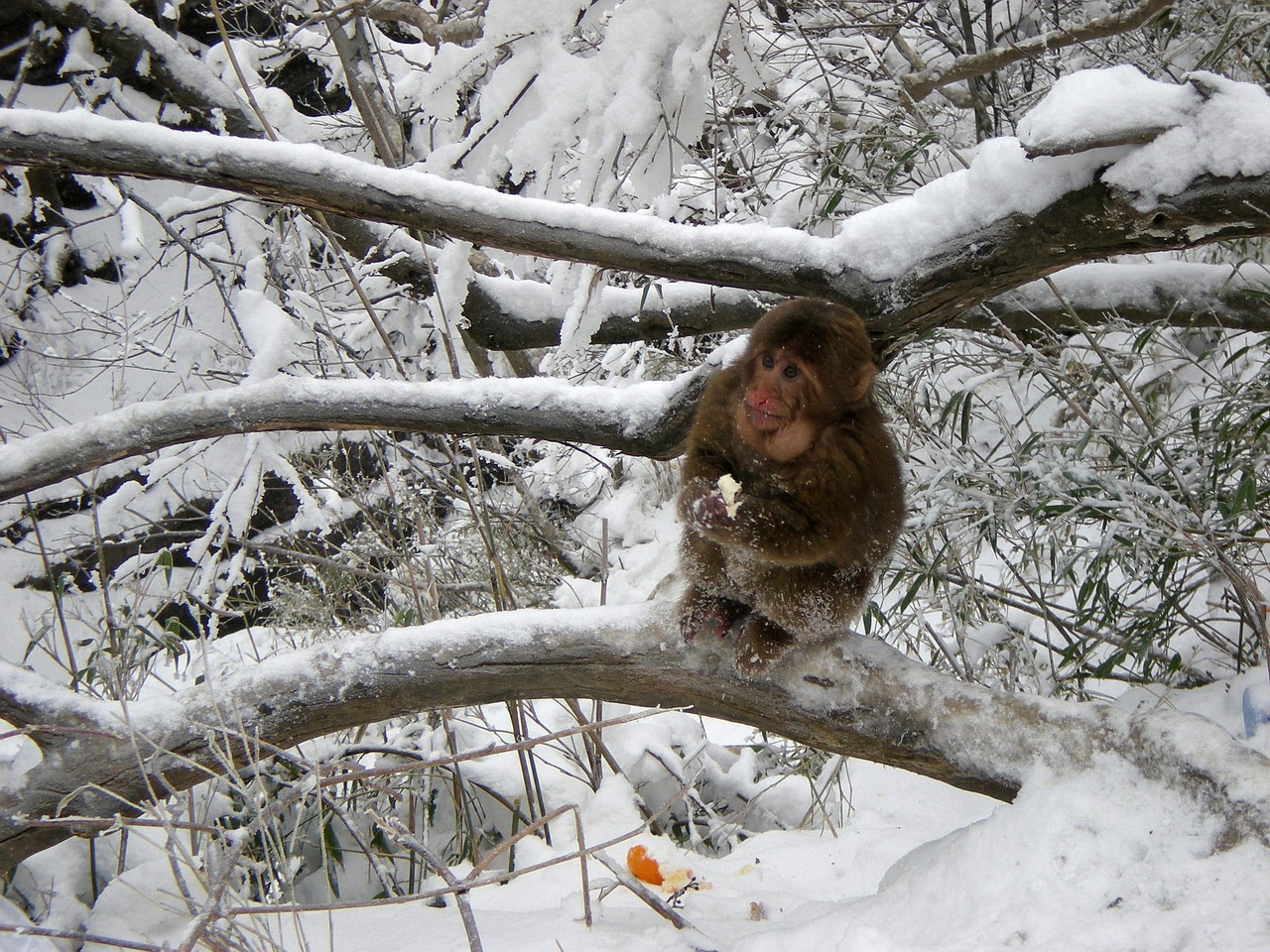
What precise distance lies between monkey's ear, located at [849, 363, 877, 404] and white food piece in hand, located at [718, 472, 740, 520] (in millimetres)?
391

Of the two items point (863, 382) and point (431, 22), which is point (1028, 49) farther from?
point (863, 382)

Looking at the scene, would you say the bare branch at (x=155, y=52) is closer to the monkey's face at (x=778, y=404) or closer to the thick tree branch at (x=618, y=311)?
the thick tree branch at (x=618, y=311)

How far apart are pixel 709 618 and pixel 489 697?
2.19ft

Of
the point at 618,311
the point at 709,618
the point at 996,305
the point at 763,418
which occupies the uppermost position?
the point at 618,311

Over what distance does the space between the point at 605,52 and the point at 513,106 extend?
1.07ft

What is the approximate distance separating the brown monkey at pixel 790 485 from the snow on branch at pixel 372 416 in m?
0.39

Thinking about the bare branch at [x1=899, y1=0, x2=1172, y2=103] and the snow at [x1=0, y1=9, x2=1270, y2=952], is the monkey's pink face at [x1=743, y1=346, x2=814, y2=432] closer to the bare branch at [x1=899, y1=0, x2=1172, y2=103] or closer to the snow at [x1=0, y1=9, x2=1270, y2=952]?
the snow at [x1=0, y1=9, x2=1270, y2=952]

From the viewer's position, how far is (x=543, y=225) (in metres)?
2.44

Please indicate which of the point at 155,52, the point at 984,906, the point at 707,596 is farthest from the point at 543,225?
the point at 155,52

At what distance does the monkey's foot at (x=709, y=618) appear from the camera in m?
2.68

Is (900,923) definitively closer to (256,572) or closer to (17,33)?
(256,572)

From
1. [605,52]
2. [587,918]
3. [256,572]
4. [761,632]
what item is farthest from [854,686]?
[256,572]

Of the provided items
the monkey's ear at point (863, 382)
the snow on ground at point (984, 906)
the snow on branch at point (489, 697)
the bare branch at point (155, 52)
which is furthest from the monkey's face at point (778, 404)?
the bare branch at point (155, 52)

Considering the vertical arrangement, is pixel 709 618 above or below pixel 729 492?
below
